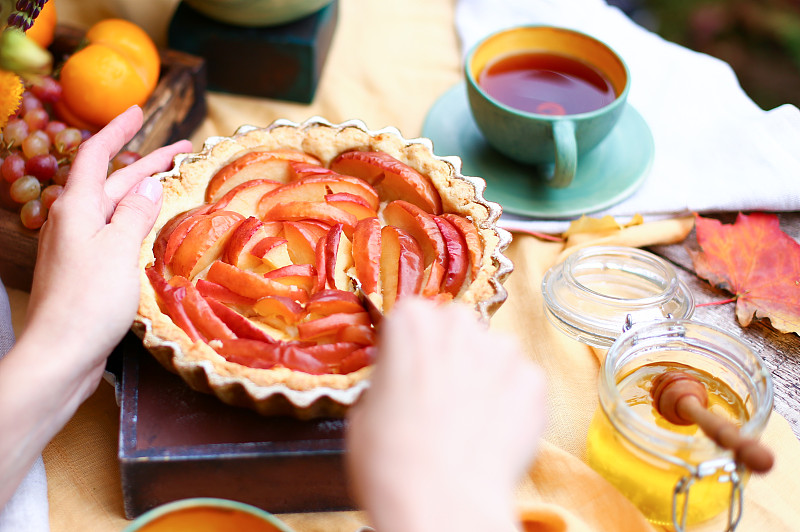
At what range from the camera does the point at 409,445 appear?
0.96 meters

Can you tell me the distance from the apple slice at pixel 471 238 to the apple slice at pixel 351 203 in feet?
0.59

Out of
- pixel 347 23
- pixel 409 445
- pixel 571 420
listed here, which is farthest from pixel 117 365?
pixel 347 23

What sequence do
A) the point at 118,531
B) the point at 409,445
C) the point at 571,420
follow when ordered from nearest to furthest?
the point at 409,445 → the point at 118,531 → the point at 571,420

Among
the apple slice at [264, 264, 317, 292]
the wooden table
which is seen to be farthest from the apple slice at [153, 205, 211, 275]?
the wooden table

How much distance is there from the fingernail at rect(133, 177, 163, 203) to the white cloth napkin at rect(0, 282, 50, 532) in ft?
1.86

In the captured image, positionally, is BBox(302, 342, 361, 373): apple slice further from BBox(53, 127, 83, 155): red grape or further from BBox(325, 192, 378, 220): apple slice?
BBox(53, 127, 83, 155): red grape

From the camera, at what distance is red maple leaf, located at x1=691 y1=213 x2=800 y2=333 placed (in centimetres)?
182

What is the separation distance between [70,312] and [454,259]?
753 millimetres

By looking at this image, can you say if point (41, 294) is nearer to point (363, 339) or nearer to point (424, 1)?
point (363, 339)

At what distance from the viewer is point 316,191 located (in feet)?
5.70

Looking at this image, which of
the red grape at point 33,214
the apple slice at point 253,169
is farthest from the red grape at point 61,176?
the apple slice at point 253,169

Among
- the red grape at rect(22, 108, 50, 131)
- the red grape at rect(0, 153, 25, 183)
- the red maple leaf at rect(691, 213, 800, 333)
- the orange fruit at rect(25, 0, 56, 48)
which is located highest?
the orange fruit at rect(25, 0, 56, 48)

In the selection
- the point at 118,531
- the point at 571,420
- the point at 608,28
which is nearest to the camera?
the point at 118,531

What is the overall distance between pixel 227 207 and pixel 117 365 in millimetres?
428
